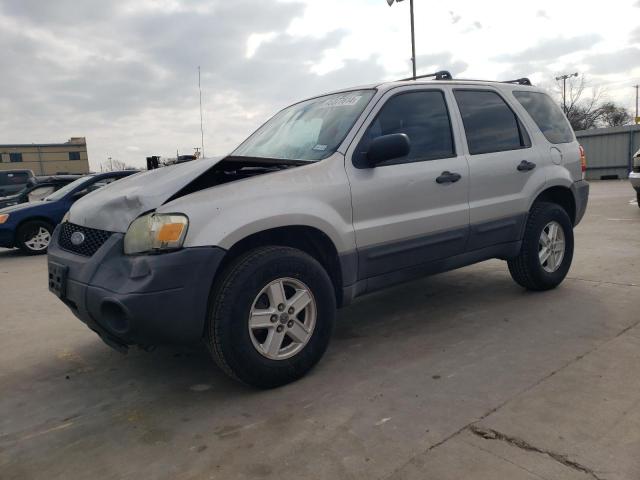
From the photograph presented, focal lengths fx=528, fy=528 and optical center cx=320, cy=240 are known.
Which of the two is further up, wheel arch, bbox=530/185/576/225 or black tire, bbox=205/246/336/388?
wheel arch, bbox=530/185/576/225

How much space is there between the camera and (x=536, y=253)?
454 cm

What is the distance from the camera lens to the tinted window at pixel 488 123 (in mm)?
4117

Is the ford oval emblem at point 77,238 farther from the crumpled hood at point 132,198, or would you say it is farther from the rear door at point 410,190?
the rear door at point 410,190

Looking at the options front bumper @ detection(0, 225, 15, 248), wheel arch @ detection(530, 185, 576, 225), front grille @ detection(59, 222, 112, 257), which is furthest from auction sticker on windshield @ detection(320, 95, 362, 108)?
front bumper @ detection(0, 225, 15, 248)

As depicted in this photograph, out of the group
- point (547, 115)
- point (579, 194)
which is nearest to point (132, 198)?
point (547, 115)

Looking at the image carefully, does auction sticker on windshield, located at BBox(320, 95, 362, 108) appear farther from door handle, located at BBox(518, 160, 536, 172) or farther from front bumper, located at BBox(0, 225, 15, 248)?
front bumper, located at BBox(0, 225, 15, 248)

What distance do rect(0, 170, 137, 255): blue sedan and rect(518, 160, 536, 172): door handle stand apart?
7444mm

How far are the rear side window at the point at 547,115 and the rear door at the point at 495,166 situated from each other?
25 centimetres

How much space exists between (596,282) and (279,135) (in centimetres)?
329

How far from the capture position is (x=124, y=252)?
9.16 ft

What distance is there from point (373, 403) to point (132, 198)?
172cm

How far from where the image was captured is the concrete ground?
228 cm

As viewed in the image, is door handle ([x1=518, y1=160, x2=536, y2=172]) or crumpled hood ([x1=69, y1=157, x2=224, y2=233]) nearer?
crumpled hood ([x1=69, y1=157, x2=224, y2=233])

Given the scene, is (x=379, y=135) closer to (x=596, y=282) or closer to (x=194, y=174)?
(x=194, y=174)
